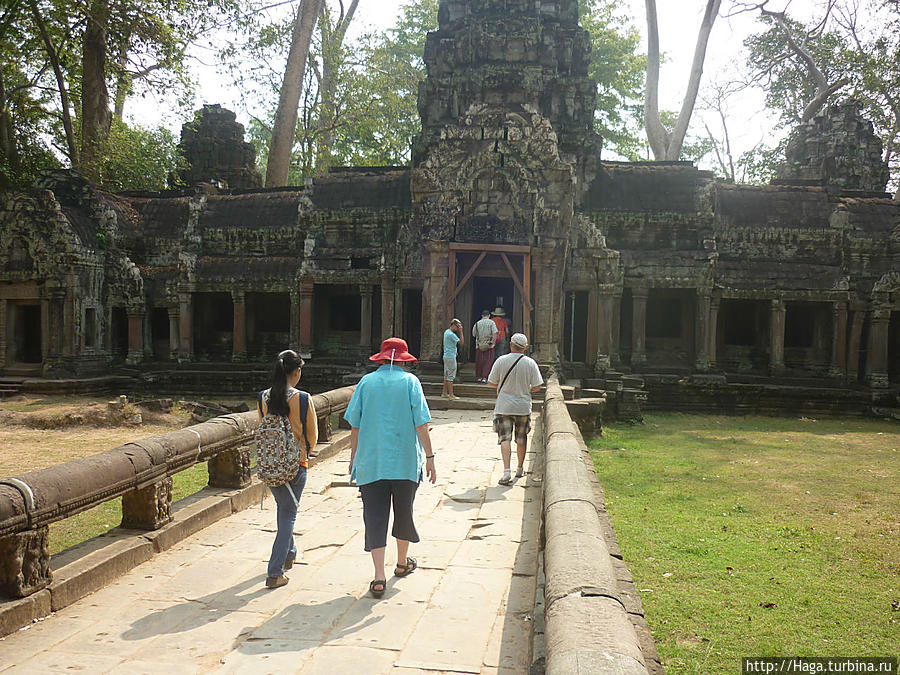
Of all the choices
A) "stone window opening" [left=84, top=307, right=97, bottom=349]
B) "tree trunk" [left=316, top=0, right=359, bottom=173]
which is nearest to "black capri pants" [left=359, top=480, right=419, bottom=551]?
"stone window opening" [left=84, top=307, right=97, bottom=349]

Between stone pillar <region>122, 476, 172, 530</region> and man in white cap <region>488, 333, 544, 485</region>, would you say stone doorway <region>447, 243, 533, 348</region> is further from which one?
stone pillar <region>122, 476, 172, 530</region>

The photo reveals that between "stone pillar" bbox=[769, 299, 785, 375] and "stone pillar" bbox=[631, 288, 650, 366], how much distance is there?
339cm

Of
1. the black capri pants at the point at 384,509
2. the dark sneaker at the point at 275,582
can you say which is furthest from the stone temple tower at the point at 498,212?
the dark sneaker at the point at 275,582

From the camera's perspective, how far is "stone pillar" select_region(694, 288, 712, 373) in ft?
60.6

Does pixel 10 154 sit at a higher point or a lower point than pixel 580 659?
higher

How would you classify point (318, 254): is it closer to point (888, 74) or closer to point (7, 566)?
point (7, 566)

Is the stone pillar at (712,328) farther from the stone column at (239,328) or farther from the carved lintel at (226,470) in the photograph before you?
the carved lintel at (226,470)

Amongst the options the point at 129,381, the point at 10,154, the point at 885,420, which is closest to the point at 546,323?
the point at 885,420

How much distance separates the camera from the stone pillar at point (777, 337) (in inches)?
727

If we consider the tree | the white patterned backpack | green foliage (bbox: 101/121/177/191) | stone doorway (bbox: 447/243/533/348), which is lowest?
the white patterned backpack

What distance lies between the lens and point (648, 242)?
762 inches

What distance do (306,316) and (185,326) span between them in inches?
152

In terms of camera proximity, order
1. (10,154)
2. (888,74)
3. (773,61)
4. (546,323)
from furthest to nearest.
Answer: (773,61)
(10,154)
(888,74)
(546,323)

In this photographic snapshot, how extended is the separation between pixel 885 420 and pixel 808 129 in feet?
42.7
